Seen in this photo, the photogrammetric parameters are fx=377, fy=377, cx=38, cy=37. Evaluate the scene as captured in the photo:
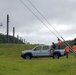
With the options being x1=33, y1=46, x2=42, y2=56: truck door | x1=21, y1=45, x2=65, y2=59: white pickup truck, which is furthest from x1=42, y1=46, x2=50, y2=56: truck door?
x1=33, y1=46, x2=42, y2=56: truck door

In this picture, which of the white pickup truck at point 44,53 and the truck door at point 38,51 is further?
the truck door at point 38,51

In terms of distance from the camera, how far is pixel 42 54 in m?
37.3

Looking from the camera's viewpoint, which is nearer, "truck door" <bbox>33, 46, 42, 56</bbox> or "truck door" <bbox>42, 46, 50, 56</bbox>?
"truck door" <bbox>42, 46, 50, 56</bbox>

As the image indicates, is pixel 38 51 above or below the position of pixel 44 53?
above

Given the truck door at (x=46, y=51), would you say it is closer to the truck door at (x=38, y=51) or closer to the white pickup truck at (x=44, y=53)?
the white pickup truck at (x=44, y=53)

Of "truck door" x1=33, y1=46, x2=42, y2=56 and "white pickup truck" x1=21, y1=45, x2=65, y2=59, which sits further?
"truck door" x1=33, y1=46, x2=42, y2=56

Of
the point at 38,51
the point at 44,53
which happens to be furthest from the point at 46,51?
the point at 38,51

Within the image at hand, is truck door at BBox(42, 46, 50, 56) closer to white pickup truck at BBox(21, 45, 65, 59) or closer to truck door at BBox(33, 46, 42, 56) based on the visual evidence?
white pickup truck at BBox(21, 45, 65, 59)

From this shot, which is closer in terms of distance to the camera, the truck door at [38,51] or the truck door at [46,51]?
the truck door at [46,51]

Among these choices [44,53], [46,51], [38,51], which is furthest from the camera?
[38,51]

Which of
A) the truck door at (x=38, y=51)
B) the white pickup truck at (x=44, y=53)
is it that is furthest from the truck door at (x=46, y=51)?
the truck door at (x=38, y=51)

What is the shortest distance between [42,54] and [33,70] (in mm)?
15019

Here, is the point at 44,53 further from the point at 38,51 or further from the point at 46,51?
the point at 38,51

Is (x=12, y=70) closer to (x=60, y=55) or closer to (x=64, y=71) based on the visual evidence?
(x=64, y=71)
